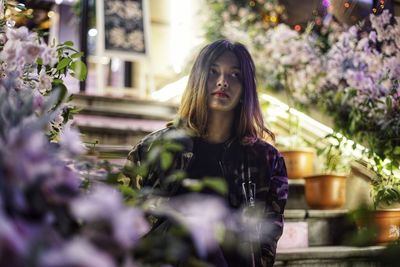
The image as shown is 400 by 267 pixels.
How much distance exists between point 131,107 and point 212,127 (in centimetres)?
261

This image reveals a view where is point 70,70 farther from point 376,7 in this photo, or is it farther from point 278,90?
point 278,90

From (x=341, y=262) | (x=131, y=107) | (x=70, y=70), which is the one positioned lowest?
(x=341, y=262)

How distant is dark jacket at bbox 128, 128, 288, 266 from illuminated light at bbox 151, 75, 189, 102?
3.24 m

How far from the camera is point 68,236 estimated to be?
57 cm

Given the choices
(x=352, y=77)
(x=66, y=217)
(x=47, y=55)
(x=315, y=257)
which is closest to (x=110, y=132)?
(x=352, y=77)

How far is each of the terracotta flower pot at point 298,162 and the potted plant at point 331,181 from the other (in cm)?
16

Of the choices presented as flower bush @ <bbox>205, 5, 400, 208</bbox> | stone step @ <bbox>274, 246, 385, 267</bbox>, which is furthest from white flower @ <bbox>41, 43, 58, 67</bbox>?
stone step @ <bbox>274, 246, 385, 267</bbox>

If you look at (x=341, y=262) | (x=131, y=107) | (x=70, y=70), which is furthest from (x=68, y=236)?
(x=131, y=107)

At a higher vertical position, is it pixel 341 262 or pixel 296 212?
pixel 296 212

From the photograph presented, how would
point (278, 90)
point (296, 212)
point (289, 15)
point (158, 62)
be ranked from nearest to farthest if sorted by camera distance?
point (296, 212) < point (278, 90) < point (289, 15) < point (158, 62)

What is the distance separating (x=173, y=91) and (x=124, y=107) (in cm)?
120

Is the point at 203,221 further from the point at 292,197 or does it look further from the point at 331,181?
the point at 292,197

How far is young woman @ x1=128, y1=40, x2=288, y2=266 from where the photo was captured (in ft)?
7.27

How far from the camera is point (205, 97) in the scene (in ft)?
7.60
